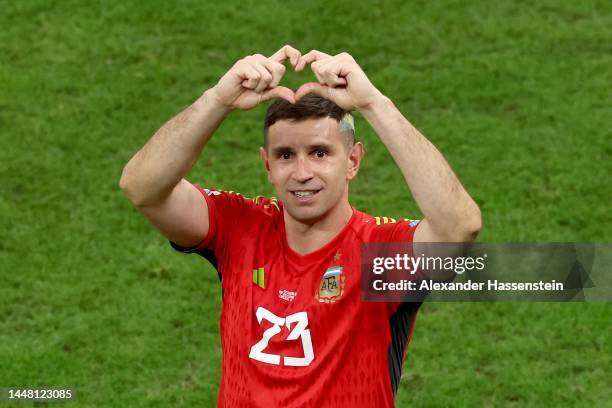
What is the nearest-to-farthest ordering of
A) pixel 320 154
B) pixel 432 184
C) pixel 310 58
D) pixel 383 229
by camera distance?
1. pixel 432 184
2. pixel 310 58
3. pixel 320 154
4. pixel 383 229

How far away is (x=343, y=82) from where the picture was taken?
21.5 ft

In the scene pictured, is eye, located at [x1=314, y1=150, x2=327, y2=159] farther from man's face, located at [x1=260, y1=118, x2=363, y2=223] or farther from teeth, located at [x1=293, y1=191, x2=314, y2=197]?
teeth, located at [x1=293, y1=191, x2=314, y2=197]

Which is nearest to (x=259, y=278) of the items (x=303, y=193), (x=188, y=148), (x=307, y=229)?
(x=307, y=229)

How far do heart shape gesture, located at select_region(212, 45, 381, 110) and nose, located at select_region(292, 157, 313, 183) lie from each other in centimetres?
33

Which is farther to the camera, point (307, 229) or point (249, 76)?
point (307, 229)

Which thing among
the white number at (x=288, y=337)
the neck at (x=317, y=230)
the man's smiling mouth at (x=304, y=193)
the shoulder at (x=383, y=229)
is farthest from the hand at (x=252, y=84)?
the white number at (x=288, y=337)

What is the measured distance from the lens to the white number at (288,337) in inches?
263

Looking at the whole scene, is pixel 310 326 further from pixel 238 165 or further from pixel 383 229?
pixel 238 165

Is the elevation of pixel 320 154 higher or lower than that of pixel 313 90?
lower

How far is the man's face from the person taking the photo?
668 centimetres

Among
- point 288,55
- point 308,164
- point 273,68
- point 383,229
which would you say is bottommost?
point 383,229

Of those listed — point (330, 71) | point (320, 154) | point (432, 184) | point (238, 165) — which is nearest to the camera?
point (432, 184)

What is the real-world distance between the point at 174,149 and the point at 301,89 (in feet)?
2.44

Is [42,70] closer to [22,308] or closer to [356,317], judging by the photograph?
[22,308]
